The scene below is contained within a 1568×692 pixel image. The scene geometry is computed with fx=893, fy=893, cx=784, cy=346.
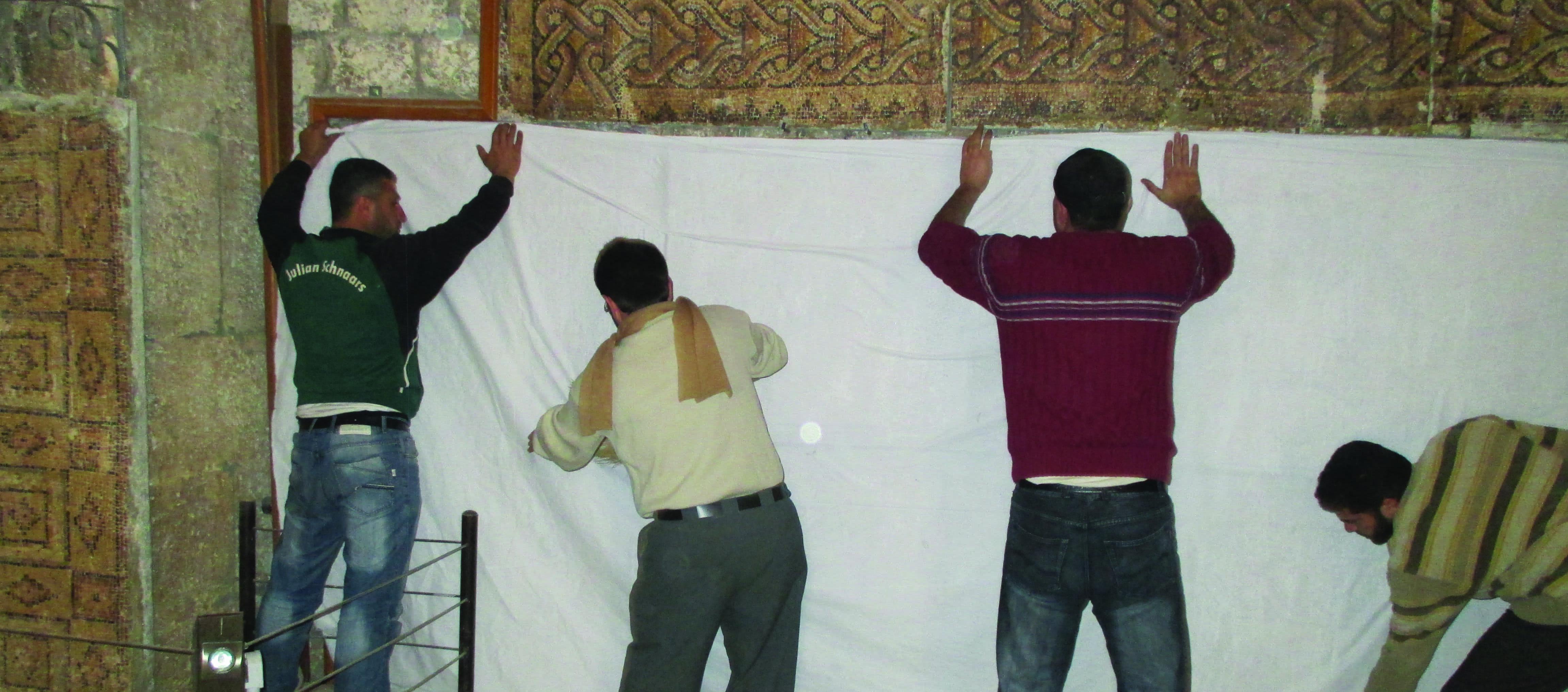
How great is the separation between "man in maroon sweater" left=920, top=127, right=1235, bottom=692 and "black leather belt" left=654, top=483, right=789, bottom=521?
0.48 m

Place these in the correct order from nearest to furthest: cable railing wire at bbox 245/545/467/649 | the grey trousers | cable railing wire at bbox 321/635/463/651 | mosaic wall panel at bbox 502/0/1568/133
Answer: cable railing wire at bbox 245/545/467/649
the grey trousers
mosaic wall panel at bbox 502/0/1568/133
cable railing wire at bbox 321/635/463/651

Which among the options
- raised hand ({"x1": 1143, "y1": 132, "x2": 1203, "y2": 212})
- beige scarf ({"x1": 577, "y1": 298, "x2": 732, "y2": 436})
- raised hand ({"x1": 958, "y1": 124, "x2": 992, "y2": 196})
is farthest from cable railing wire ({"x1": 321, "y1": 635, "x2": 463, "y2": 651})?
raised hand ({"x1": 1143, "y1": 132, "x2": 1203, "y2": 212})

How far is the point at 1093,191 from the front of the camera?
170cm

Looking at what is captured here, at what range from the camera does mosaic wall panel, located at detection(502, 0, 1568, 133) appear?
1906 mm

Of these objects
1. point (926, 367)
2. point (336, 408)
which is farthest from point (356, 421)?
point (926, 367)

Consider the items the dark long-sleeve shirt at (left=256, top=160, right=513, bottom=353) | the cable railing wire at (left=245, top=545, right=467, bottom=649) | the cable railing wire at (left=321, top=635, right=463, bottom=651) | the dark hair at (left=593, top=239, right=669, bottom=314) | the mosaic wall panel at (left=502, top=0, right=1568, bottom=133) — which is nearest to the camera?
the cable railing wire at (left=245, top=545, right=467, bottom=649)

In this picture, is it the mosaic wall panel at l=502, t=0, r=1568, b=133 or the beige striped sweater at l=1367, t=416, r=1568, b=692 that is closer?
the beige striped sweater at l=1367, t=416, r=1568, b=692

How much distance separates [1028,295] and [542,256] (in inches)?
45.7

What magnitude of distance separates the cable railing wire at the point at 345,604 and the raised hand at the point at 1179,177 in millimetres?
1692

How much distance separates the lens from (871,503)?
81.3 inches

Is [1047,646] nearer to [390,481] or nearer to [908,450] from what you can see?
[908,450]

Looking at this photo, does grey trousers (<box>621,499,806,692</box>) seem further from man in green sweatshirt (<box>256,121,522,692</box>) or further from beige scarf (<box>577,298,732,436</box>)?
man in green sweatshirt (<box>256,121,522,692</box>)

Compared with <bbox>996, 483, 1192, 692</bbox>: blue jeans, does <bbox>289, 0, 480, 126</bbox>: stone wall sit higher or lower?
higher

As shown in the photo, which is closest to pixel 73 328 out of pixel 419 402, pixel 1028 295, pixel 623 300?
pixel 419 402
